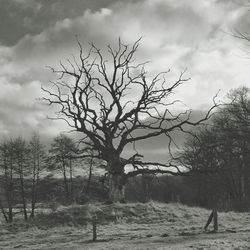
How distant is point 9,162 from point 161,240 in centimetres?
2984

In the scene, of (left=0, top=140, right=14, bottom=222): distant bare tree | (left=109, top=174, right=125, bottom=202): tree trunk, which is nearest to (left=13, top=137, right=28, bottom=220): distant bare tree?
(left=0, top=140, right=14, bottom=222): distant bare tree

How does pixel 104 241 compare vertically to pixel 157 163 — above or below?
below

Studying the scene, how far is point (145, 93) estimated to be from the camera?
29.0 metres

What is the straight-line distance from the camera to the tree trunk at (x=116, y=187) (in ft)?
91.0

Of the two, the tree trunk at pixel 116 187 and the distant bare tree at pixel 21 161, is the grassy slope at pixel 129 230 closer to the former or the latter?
the tree trunk at pixel 116 187

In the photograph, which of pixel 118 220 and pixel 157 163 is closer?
pixel 118 220

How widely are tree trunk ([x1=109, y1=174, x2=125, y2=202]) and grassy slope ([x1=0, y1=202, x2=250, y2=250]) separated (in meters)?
1.65

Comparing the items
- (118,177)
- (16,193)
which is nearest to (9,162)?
(16,193)

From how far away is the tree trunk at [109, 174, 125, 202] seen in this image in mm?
27734

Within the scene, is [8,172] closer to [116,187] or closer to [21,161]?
[21,161]

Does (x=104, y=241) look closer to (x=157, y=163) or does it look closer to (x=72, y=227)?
(x=72, y=227)

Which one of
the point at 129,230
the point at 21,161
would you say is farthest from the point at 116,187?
the point at 21,161

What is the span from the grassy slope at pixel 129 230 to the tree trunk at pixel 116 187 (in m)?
1.65

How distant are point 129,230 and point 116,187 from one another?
7779 mm
